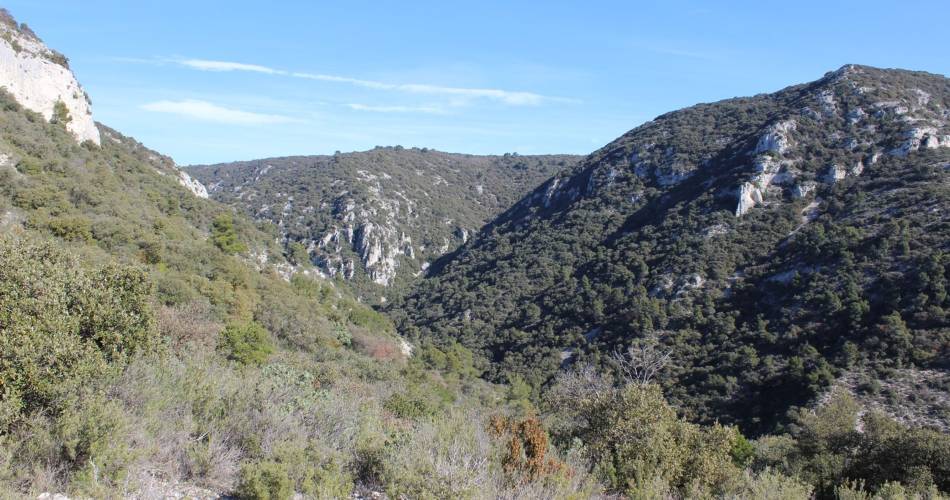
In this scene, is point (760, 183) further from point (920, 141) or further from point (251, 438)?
point (251, 438)

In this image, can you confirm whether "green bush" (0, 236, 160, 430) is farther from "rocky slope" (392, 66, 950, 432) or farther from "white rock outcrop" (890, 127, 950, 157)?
"white rock outcrop" (890, 127, 950, 157)

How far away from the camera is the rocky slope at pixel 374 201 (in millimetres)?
86812

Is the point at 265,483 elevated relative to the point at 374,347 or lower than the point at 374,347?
elevated

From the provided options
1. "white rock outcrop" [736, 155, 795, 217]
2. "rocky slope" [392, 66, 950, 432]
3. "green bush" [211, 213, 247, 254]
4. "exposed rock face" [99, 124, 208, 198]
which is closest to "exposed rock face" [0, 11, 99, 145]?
"exposed rock face" [99, 124, 208, 198]

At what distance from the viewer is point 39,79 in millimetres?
36281

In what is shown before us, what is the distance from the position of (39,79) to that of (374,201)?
6175cm

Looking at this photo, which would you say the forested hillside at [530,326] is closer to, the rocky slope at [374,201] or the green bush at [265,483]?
the green bush at [265,483]

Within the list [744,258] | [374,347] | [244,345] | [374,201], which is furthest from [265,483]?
[374,201]

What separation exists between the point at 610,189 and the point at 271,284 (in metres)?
51.3

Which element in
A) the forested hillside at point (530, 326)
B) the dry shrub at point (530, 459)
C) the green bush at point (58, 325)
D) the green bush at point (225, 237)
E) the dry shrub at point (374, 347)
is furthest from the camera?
the green bush at point (225, 237)

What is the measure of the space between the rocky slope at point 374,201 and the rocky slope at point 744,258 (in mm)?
13447

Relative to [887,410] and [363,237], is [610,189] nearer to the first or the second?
[363,237]

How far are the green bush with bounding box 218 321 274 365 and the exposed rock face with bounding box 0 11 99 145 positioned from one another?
2927 cm

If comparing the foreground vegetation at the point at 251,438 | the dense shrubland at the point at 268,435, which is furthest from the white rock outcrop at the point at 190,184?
the foreground vegetation at the point at 251,438
